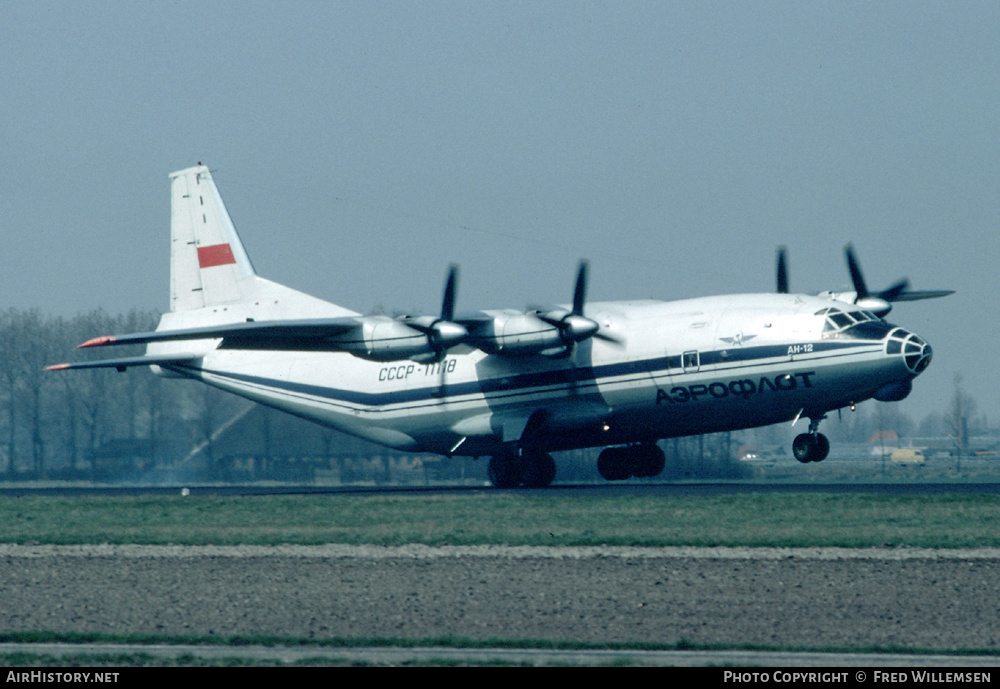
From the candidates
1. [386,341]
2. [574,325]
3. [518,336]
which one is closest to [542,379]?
[518,336]

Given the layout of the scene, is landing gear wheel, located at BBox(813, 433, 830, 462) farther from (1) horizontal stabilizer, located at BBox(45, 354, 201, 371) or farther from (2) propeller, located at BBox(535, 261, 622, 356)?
(1) horizontal stabilizer, located at BBox(45, 354, 201, 371)

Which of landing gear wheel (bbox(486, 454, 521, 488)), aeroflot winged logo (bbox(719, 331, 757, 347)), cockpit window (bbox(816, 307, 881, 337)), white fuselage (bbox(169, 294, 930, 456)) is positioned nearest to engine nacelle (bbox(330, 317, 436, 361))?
white fuselage (bbox(169, 294, 930, 456))

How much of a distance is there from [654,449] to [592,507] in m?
9.29

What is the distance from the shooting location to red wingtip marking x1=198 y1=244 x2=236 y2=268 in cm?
4072

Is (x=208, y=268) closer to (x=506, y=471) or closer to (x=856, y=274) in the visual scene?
(x=506, y=471)

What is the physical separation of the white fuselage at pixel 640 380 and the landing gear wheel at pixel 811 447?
0.72 meters

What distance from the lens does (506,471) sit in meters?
36.1

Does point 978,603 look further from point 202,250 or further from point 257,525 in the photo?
point 202,250

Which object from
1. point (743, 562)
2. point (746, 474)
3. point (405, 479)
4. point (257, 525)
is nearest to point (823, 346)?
point (743, 562)

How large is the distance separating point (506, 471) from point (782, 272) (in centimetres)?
1034

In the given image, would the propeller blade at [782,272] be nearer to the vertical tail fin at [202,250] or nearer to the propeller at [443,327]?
the propeller at [443,327]

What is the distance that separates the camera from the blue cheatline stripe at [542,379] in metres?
30.9

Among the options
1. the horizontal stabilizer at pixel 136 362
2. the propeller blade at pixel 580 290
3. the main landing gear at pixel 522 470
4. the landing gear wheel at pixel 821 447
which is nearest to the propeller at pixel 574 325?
the propeller blade at pixel 580 290

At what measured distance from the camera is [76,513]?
2917 cm
